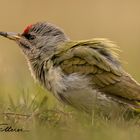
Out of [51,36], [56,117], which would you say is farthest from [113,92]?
[51,36]

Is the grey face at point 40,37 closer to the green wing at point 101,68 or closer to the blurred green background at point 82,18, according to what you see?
the green wing at point 101,68

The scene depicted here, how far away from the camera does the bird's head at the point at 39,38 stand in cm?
911

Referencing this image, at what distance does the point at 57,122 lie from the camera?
25.5 ft

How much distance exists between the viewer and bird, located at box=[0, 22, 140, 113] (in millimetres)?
8070

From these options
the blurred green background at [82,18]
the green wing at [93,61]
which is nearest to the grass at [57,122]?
the green wing at [93,61]

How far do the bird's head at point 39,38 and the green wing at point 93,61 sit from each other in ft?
1.99

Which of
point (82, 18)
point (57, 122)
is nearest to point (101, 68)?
point (57, 122)

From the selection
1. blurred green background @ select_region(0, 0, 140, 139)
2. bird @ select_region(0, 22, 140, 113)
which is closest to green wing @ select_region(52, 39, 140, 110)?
bird @ select_region(0, 22, 140, 113)

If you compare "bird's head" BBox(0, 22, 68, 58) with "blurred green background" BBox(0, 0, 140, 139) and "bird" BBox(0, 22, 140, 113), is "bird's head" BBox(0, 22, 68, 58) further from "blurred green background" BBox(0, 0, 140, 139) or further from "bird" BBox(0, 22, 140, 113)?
"blurred green background" BBox(0, 0, 140, 139)

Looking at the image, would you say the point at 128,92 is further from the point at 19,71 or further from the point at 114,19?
the point at 114,19

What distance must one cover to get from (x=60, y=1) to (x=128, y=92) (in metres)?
13.7
